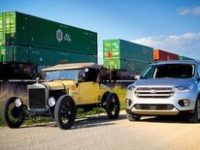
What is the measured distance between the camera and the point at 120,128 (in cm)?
1042

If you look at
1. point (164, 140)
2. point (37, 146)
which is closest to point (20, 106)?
point (37, 146)

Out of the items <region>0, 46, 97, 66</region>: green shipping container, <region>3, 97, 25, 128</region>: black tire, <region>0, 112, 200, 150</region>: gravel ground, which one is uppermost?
<region>0, 46, 97, 66</region>: green shipping container

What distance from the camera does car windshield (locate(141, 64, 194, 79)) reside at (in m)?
12.4

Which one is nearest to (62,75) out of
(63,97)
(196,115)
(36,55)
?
(63,97)

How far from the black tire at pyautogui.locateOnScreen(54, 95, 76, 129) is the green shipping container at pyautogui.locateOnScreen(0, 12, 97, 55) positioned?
10882 mm

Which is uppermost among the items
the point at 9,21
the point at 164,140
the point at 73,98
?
the point at 9,21

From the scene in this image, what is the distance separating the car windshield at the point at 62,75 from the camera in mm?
11930

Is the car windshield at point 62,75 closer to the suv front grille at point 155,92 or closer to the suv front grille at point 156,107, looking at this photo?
the suv front grille at point 155,92

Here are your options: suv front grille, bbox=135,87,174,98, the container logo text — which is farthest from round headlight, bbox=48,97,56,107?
the container logo text

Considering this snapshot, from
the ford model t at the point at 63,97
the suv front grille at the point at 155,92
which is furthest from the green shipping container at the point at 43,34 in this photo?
the suv front grille at the point at 155,92

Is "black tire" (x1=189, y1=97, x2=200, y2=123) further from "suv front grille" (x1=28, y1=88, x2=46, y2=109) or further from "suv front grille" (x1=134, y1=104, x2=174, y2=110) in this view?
"suv front grille" (x1=28, y1=88, x2=46, y2=109)

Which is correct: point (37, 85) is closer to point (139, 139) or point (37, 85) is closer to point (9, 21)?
point (139, 139)

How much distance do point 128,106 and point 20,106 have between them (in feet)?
9.90

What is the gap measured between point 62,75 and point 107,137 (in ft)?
12.2
